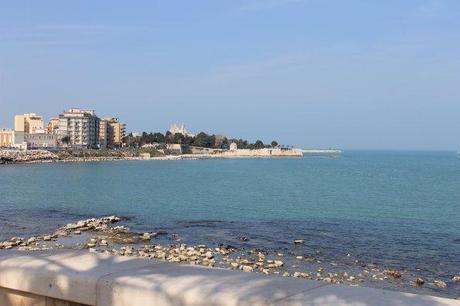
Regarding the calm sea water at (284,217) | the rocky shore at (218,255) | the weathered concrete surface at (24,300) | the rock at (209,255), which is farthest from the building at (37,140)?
the weathered concrete surface at (24,300)

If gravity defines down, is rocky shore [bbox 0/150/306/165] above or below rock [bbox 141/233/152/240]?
above

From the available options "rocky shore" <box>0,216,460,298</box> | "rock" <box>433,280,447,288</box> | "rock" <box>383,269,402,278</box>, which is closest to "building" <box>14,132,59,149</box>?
"rocky shore" <box>0,216,460,298</box>

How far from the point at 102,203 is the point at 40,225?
17.6m

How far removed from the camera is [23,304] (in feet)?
15.0

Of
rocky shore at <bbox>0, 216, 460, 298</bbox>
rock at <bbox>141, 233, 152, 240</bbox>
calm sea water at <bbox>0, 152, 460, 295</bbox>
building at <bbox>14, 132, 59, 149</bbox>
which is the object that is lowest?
calm sea water at <bbox>0, 152, 460, 295</bbox>

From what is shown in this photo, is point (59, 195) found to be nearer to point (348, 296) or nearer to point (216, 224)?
point (216, 224)

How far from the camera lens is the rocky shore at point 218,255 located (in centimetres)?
1914

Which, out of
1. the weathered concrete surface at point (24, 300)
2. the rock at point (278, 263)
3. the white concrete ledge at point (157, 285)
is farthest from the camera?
the rock at point (278, 263)

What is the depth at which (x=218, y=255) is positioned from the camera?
23.5 metres

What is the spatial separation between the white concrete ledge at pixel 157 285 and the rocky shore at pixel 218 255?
489 inches

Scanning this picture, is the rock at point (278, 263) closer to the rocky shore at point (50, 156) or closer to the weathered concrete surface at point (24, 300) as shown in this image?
the weathered concrete surface at point (24, 300)

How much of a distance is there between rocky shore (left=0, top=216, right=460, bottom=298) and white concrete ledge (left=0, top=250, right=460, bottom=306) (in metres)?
12.4

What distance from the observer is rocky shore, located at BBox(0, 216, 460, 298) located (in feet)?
62.8

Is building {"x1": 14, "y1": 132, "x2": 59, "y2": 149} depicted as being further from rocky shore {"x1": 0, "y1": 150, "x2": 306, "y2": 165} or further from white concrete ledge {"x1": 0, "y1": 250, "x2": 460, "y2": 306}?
white concrete ledge {"x1": 0, "y1": 250, "x2": 460, "y2": 306}
